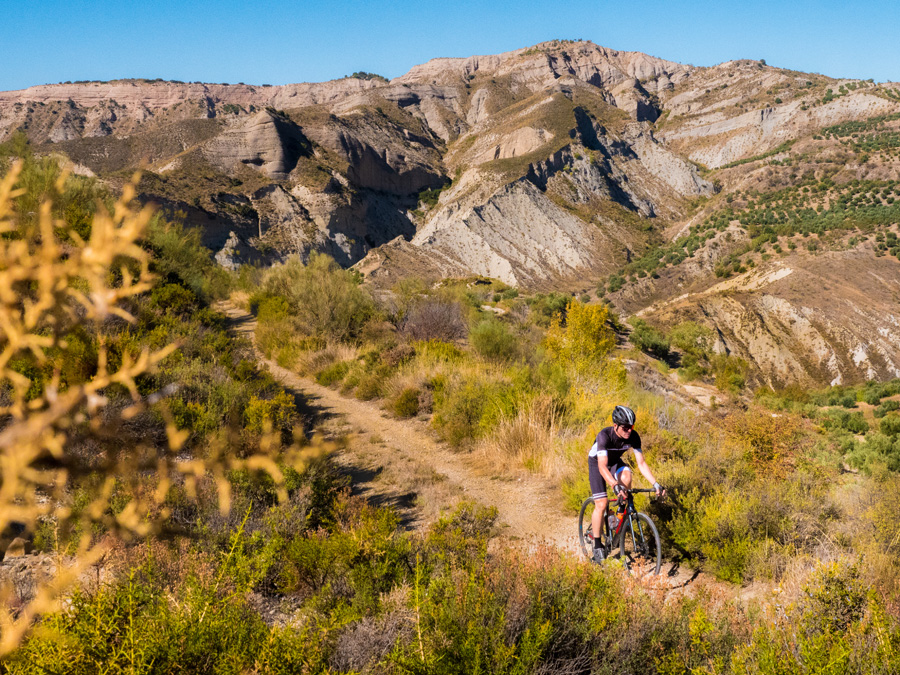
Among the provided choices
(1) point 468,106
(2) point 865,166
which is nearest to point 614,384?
(2) point 865,166

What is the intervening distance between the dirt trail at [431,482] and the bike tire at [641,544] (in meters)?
0.14

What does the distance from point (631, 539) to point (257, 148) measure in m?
61.1

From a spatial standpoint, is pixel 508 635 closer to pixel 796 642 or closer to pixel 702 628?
pixel 702 628

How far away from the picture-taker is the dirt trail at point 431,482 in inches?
208

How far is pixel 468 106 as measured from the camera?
99625 mm

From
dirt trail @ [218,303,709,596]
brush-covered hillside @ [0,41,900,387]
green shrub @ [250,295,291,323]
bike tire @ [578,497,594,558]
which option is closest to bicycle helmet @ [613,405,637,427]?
bike tire @ [578,497,594,558]

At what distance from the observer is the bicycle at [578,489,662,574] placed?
4.20 m

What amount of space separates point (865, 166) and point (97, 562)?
2799 inches

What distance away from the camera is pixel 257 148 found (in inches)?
2181

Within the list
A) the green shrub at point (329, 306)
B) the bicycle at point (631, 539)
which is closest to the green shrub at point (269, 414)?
the bicycle at point (631, 539)

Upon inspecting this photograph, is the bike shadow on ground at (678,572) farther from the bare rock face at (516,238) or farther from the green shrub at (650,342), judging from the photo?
the bare rock face at (516,238)

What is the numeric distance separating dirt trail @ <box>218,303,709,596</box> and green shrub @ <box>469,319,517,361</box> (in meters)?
2.96

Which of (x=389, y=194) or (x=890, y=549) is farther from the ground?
(x=389, y=194)

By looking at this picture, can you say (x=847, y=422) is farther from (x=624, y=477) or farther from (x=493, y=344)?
(x=624, y=477)
